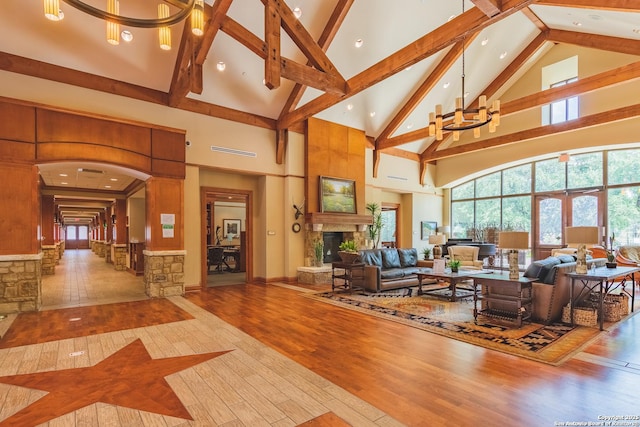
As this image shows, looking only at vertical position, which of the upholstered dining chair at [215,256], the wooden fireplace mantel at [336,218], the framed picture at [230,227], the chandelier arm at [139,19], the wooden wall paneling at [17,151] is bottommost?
the upholstered dining chair at [215,256]

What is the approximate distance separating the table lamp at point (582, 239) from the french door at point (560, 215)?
20.0 ft

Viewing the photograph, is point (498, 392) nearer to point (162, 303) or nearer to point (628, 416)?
point (628, 416)

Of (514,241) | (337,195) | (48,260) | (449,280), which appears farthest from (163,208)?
(48,260)

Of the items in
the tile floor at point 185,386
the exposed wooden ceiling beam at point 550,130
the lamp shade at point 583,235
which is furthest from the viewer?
the exposed wooden ceiling beam at point 550,130

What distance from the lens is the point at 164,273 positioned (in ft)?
20.9

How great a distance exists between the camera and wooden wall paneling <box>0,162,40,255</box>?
494 cm

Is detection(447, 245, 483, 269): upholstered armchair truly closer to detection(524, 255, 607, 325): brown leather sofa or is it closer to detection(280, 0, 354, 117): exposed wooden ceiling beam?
detection(524, 255, 607, 325): brown leather sofa

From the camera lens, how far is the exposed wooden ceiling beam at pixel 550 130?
7.54m

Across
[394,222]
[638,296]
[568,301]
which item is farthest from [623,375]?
[394,222]

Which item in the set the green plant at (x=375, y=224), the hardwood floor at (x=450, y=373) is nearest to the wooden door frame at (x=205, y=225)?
the hardwood floor at (x=450, y=373)

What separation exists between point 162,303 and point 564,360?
583 cm

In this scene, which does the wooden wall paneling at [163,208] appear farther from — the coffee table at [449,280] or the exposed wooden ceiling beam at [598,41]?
the exposed wooden ceiling beam at [598,41]

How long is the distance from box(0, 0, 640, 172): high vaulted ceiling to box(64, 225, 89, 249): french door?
2999 centimetres

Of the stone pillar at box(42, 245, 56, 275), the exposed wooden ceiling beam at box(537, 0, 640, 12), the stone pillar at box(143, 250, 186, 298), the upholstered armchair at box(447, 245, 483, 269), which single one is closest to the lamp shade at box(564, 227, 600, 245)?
the upholstered armchair at box(447, 245, 483, 269)
